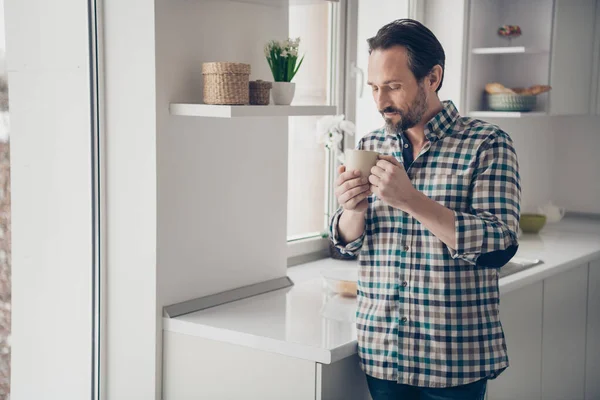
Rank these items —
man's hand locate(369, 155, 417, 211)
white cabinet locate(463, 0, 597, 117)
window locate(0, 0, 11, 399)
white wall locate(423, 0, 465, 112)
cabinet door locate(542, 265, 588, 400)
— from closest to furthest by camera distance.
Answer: man's hand locate(369, 155, 417, 211) → window locate(0, 0, 11, 399) → cabinet door locate(542, 265, 588, 400) → white wall locate(423, 0, 465, 112) → white cabinet locate(463, 0, 597, 117)

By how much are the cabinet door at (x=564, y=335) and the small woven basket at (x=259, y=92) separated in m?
1.38

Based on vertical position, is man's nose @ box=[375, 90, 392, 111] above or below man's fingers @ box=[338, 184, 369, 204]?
above

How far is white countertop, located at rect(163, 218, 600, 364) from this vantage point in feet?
6.34

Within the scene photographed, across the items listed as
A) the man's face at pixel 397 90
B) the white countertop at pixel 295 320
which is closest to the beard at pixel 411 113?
the man's face at pixel 397 90

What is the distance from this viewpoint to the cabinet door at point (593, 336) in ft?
11.1

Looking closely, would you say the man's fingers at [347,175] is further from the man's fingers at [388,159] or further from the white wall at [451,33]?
the white wall at [451,33]

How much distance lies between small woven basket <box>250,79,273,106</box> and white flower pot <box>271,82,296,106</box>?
2.3 inches

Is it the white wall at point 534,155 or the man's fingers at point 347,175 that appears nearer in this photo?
the man's fingers at point 347,175

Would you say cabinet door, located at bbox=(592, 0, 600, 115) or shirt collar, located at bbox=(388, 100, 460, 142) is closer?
shirt collar, located at bbox=(388, 100, 460, 142)

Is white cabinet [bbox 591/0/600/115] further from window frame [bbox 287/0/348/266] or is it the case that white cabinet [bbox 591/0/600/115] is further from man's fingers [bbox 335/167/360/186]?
man's fingers [bbox 335/167/360/186]

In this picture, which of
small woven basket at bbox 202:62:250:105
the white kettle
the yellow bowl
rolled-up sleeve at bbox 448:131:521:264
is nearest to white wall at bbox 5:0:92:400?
small woven basket at bbox 202:62:250:105

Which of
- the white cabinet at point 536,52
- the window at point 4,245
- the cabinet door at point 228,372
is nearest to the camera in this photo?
the cabinet door at point 228,372

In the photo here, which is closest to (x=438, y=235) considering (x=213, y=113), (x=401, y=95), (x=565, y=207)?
(x=401, y=95)

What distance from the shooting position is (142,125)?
6.89 ft
